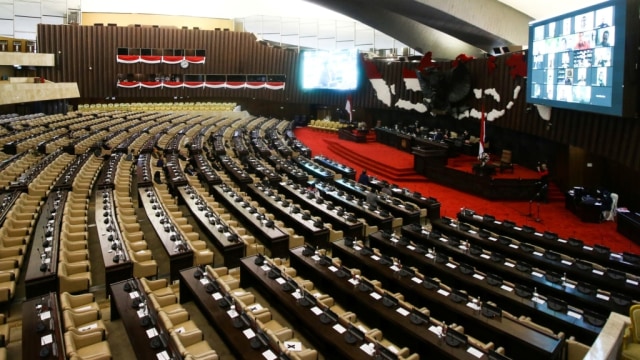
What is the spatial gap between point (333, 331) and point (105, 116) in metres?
23.8

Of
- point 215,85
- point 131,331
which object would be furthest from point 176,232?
point 215,85

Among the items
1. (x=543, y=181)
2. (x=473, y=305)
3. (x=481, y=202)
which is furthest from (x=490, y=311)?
(x=543, y=181)

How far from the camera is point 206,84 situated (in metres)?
30.0

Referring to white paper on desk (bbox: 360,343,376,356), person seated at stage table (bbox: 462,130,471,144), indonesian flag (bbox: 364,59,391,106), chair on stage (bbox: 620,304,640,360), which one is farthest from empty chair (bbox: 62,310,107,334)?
indonesian flag (bbox: 364,59,391,106)

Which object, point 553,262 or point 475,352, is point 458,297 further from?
point 553,262

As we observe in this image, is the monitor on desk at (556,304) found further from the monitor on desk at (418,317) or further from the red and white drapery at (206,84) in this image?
the red and white drapery at (206,84)

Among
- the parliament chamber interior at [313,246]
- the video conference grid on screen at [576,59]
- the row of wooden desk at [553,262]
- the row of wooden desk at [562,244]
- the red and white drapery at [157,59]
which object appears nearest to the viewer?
the parliament chamber interior at [313,246]

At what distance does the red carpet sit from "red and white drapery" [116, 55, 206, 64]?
40.3 ft

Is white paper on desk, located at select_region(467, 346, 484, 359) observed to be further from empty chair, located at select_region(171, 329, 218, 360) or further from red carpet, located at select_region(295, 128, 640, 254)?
red carpet, located at select_region(295, 128, 640, 254)

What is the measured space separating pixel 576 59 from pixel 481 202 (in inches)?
190

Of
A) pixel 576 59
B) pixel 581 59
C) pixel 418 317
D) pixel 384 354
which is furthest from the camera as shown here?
pixel 576 59

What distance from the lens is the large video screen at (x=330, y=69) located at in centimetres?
2494

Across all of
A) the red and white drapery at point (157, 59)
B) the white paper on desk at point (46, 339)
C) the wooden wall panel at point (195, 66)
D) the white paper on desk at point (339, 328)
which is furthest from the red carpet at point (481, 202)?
the red and white drapery at point (157, 59)

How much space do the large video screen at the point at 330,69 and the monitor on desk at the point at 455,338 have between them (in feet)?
67.6
